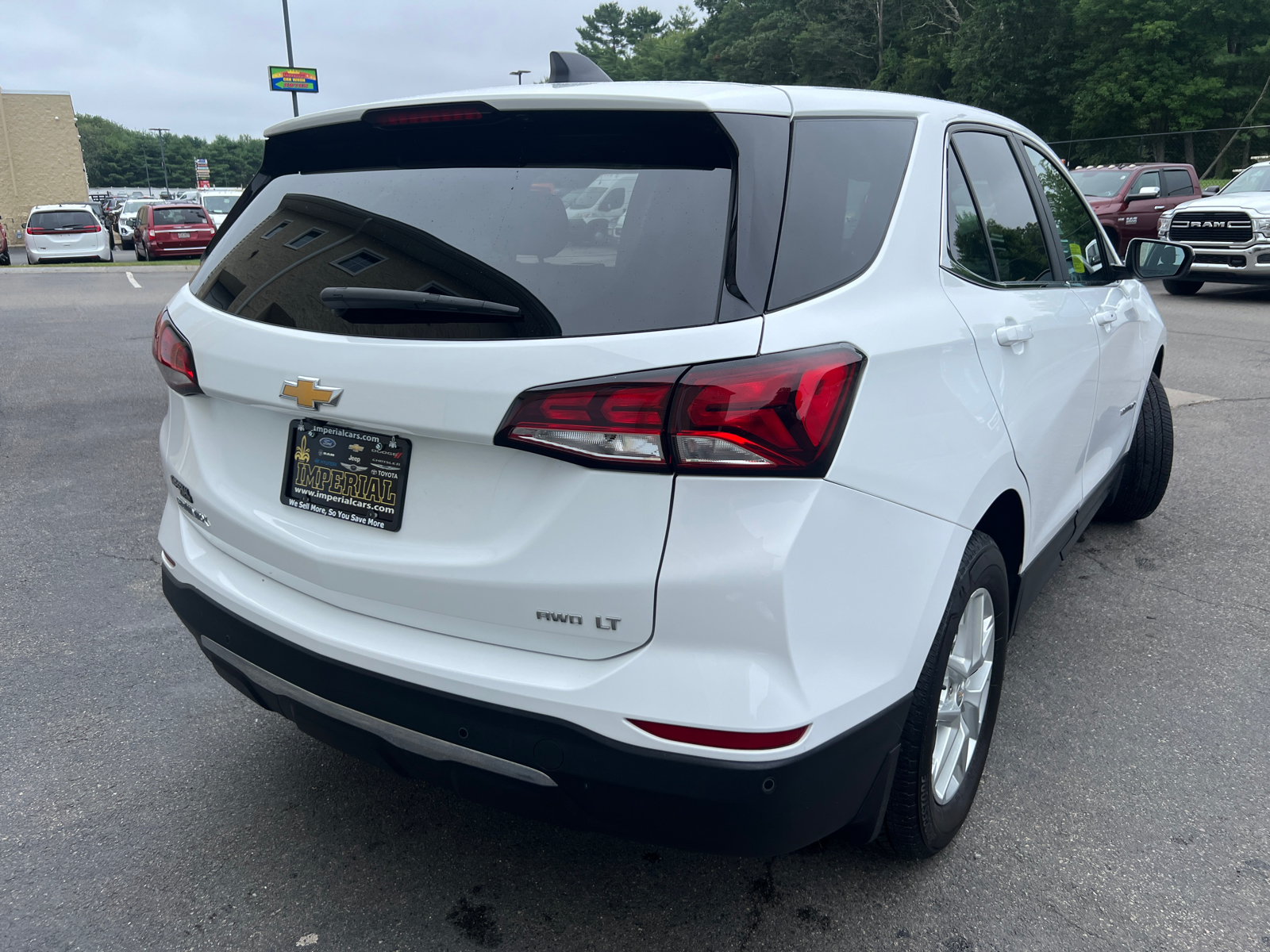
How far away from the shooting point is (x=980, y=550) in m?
2.25

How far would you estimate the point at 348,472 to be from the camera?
1.96m

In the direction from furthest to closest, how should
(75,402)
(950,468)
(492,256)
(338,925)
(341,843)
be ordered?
(75,402), (341,843), (338,925), (950,468), (492,256)

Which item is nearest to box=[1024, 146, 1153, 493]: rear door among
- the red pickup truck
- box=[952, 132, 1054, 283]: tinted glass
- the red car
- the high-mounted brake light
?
box=[952, 132, 1054, 283]: tinted glass

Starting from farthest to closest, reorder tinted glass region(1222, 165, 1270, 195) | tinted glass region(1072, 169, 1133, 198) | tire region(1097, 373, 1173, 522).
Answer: tinted glass region(1072, 169, 1133, 198) < tinted glass region(1222, 165, 1270, 195) < tire region(1097, 373, 1173, 522)

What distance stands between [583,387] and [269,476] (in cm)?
87

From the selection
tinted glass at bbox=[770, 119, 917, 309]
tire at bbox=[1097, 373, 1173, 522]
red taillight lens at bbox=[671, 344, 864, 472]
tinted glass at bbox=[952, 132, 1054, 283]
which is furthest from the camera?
tire at bbox=[1097, 373, 1173, 522]

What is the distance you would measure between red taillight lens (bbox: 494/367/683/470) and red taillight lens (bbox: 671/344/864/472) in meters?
0.03

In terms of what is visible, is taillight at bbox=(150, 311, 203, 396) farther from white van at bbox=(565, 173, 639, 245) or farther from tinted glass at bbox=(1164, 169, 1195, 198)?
tinted glass at bbox=(1164, 169, 1195, 198)

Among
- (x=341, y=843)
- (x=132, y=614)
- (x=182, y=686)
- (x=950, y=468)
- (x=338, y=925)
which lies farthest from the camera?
(x=132, y=614)

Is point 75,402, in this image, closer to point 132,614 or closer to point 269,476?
point 132,614

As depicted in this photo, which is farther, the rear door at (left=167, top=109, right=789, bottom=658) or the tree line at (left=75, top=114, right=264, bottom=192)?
the tree line at (left=75, top=114, right=264, bottom=192)

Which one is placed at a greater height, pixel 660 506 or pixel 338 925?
pixel 660 506

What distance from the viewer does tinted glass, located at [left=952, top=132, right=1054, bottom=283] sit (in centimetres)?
264

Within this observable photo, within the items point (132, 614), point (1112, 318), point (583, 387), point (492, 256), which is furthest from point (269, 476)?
point (1112, 318)
